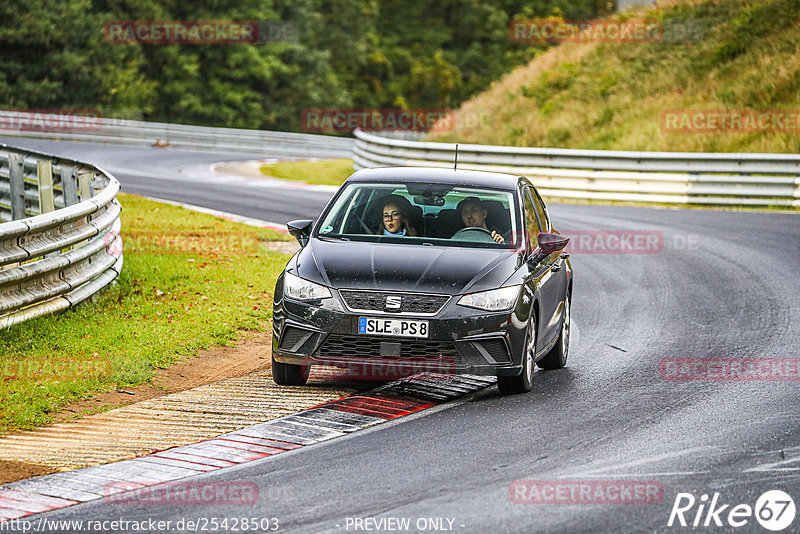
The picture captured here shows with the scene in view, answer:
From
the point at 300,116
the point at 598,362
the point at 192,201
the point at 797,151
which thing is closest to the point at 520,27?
the point at 300,116

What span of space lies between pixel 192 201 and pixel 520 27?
65.7 metres

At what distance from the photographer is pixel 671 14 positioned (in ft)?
131

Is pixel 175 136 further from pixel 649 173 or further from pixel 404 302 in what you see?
pixel 404 302

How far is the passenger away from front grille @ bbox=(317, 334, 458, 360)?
4.63 feet

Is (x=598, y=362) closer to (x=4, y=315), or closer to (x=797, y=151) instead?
(x=4, y=315)

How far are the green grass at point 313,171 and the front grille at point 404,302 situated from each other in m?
21.9

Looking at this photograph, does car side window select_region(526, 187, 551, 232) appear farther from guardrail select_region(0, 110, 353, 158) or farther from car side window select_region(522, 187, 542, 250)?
guardrail select_region(0, 110, 353, 158)

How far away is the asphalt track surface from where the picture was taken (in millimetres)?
5867

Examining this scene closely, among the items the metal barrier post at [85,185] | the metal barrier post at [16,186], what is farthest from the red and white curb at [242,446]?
the metal barrier post at [16,186]

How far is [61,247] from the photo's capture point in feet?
35.0

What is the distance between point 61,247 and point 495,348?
460 centimetres

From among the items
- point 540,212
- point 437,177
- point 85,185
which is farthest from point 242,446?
point 85,185

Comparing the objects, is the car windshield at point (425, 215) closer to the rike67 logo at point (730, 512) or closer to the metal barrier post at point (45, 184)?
the rike67 logo at point (730, 512)

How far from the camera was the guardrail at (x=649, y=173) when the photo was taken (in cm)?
2377
